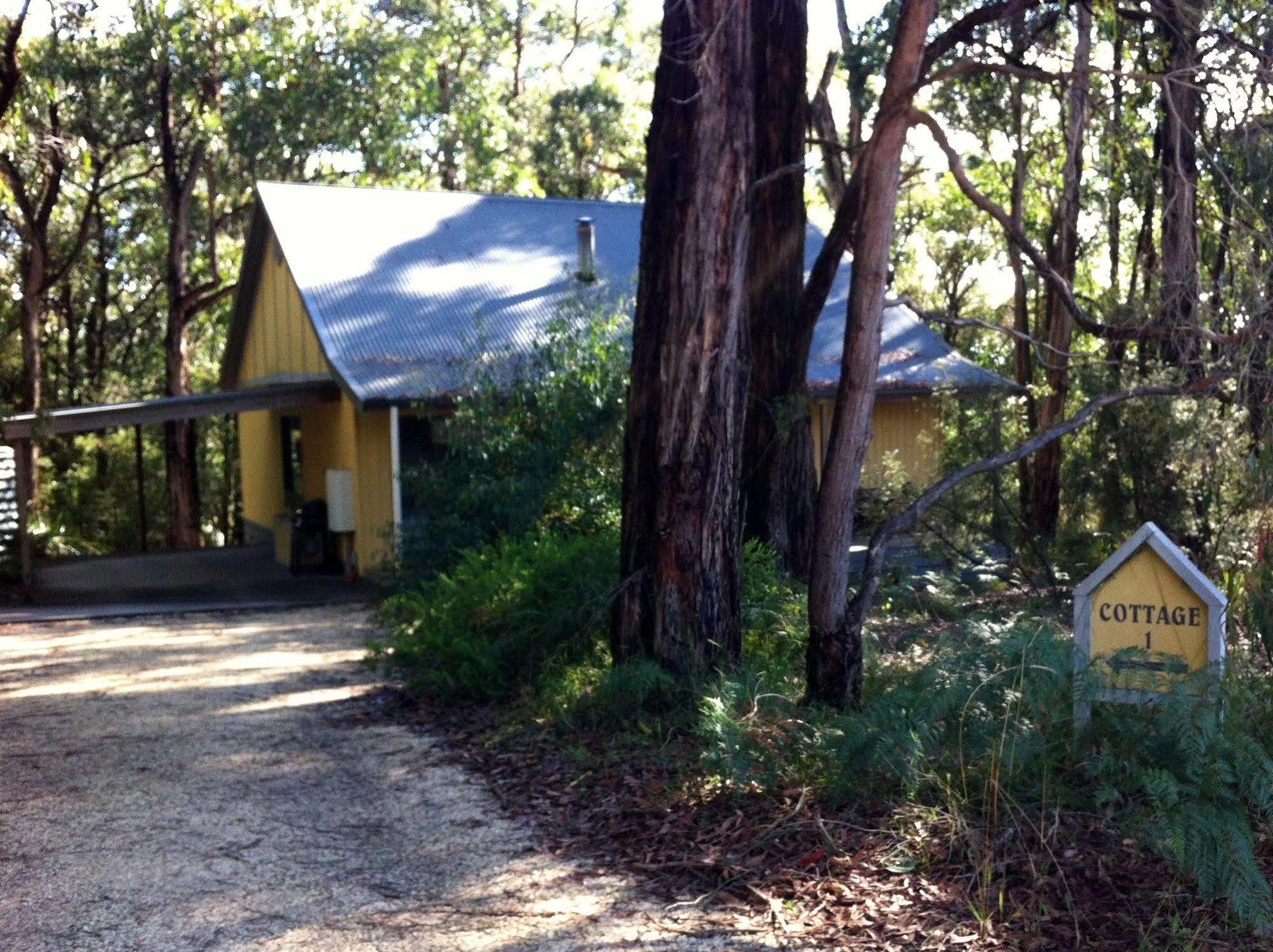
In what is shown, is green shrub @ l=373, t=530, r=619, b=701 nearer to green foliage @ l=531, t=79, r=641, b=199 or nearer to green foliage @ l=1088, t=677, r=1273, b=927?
green foliage @ l=1088, t=677, r=1273, b=927

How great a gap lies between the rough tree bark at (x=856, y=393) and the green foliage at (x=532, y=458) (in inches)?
175

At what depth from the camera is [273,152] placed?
84.4 ft

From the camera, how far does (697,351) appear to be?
7.81 m

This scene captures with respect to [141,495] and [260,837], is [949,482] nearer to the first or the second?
[260,837]

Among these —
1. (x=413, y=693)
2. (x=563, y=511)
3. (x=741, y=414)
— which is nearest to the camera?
(x=741, y=414)

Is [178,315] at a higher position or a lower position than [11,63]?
lower

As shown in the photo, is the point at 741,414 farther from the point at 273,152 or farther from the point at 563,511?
the point at 273,152

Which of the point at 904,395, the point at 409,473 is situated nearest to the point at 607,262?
the point at 904,395

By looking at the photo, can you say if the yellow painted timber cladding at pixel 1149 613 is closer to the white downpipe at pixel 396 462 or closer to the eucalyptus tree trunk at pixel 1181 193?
the eucalyptus tree trunk at pixel 1181 193

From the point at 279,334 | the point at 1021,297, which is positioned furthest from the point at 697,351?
the point at 1021,297

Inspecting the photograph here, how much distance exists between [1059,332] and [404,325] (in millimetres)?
9634

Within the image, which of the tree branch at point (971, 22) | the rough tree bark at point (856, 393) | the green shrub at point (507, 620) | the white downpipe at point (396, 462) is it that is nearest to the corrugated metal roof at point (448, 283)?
the white downpipe at point (396, 462)

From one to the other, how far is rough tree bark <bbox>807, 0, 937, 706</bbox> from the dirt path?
6.43 ft

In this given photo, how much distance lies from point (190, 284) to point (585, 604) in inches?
995
